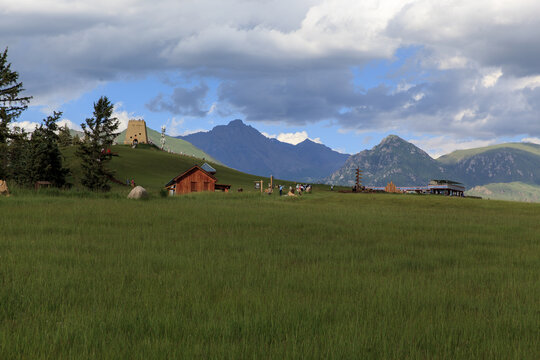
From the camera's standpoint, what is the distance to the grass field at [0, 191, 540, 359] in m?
6.34

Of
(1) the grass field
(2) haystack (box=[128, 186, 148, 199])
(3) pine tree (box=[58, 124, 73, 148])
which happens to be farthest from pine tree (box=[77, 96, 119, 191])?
(3) pine tree (box=[58, 124, 73, 148])

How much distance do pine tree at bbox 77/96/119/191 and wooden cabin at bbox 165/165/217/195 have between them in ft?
39.0

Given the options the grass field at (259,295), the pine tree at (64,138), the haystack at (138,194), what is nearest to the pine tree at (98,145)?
the haystack at (138,194)

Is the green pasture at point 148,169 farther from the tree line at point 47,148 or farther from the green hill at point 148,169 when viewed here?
the tree line at point 47,148

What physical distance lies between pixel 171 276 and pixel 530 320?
7563 millimetres

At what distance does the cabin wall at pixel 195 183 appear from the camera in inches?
3095

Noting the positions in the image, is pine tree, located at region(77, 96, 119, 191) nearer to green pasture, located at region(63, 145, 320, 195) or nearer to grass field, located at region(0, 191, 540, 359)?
green pasture, located at region(63, 145, 320, 195)

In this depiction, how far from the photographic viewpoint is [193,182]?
79062 millimetres

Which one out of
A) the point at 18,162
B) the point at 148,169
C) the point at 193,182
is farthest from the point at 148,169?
the point at 193,182

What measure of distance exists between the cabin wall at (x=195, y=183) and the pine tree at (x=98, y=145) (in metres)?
12.7

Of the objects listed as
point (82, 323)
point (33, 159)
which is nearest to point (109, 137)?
point (33, 159)

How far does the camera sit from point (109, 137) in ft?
219

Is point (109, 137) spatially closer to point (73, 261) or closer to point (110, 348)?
point (73, 261)

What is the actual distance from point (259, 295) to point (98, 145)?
66173 mm
